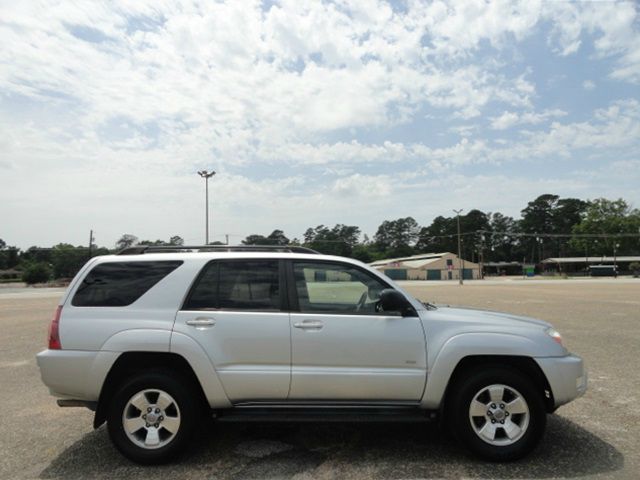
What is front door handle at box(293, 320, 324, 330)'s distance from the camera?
4074 millimetres

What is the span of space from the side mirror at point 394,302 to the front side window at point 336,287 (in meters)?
0.20

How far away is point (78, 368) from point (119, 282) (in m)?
0.77

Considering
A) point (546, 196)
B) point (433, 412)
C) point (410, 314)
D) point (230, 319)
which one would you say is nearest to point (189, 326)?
point (230, 319)

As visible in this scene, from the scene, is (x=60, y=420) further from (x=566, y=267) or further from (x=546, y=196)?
(x=546, y=196)

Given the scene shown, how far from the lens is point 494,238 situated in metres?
144

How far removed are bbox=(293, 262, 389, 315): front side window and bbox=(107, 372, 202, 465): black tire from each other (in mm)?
1296

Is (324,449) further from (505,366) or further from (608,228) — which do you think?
(608,228)

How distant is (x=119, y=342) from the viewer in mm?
4047

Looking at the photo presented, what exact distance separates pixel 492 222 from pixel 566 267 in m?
40.7

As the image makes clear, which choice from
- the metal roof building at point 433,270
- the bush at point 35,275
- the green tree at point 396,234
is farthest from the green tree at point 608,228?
the bush at point 35,275

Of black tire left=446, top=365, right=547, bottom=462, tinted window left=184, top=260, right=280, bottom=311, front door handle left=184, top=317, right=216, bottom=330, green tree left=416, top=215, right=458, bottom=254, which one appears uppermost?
green tree left=416, top=215, right=458, bottom=254

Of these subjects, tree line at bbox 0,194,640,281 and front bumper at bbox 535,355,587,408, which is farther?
tree line at bbox 0,194,640,281

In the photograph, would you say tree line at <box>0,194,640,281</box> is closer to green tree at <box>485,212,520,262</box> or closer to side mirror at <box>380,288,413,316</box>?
green tree at <box>485,212,520,262</box>

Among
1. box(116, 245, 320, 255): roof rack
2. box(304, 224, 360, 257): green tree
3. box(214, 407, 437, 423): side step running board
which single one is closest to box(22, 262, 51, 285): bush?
box(304, 224, 360, 257): green tree
